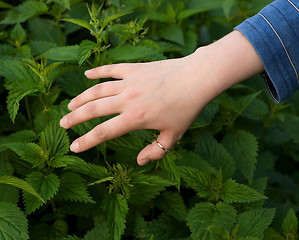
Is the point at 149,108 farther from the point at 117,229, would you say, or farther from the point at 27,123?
the point at 27,123

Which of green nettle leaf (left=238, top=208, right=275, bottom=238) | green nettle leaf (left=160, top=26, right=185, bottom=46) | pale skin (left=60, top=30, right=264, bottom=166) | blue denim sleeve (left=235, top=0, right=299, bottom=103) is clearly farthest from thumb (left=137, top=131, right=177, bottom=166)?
green nettle leaf (left=160, top=26, right=185, bottom=46)

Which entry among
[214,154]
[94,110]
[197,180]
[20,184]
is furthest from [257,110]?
[20,184]

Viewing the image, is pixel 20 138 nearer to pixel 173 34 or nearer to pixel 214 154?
pixel 214 154

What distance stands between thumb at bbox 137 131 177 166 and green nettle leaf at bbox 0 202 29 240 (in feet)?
1.65

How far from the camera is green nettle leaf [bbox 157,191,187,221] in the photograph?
183 cm

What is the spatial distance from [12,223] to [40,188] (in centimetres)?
18

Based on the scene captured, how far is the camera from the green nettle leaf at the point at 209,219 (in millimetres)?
1536

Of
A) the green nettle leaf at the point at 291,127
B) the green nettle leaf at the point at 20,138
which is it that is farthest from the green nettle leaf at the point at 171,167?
the green nettle leaf at the point at 291,127

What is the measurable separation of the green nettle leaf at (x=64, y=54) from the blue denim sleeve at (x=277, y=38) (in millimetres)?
735

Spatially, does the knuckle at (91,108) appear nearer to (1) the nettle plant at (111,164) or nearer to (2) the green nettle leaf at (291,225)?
(1) the nettle plant at (111,164)

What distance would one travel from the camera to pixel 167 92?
1281mm

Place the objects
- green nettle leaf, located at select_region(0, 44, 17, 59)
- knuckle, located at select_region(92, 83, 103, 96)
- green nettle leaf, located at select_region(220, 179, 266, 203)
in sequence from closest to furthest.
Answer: knuckle, located at select_region(92, 83, 103, 96) < green nettle leaf, located at select_region(220, 179, 266, 203) < green nettle leaf, located at select_region(0, 44, 17, 59)

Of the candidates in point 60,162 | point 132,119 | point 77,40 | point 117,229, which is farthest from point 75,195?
point 77,40

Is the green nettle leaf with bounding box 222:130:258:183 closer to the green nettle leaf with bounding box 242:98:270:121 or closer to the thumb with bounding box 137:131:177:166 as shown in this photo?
the green nettle leaf with bounding box 242:98:270:121
